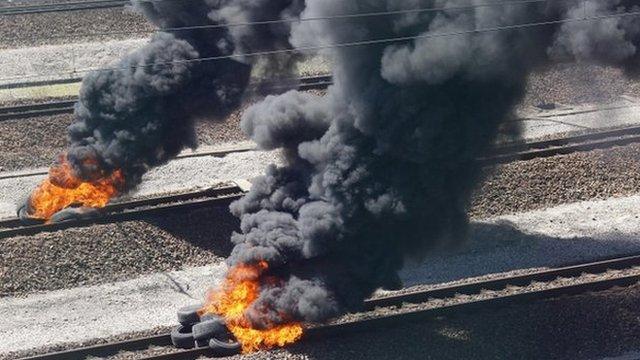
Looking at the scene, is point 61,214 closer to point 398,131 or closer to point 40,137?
point 40,137

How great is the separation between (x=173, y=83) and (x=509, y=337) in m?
9.47

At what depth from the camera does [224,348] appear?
18.1 m

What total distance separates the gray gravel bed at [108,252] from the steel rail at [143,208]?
0.35 meters

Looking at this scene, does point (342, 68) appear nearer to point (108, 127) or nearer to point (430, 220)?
point (430, 220)

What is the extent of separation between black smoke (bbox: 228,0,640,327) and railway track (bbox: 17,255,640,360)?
2.94ft

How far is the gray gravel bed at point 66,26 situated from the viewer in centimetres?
3834

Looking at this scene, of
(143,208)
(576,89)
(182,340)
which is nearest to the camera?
(182,340)

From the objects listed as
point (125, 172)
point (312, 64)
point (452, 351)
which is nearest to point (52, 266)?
point (125, 172)

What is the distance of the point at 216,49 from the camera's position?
2264 centimetres

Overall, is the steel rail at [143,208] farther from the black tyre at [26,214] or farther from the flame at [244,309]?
the flame at [244,309]

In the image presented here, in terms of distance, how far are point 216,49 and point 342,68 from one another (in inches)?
189

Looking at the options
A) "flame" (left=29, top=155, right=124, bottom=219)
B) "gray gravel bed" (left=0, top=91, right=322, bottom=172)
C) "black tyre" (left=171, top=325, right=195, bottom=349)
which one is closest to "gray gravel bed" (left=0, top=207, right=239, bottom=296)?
"flame" (left=29, top=155, right=124, bottom=219)

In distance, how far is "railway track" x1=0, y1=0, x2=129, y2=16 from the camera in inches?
1633

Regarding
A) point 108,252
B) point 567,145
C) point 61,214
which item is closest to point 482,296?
point 108,252
